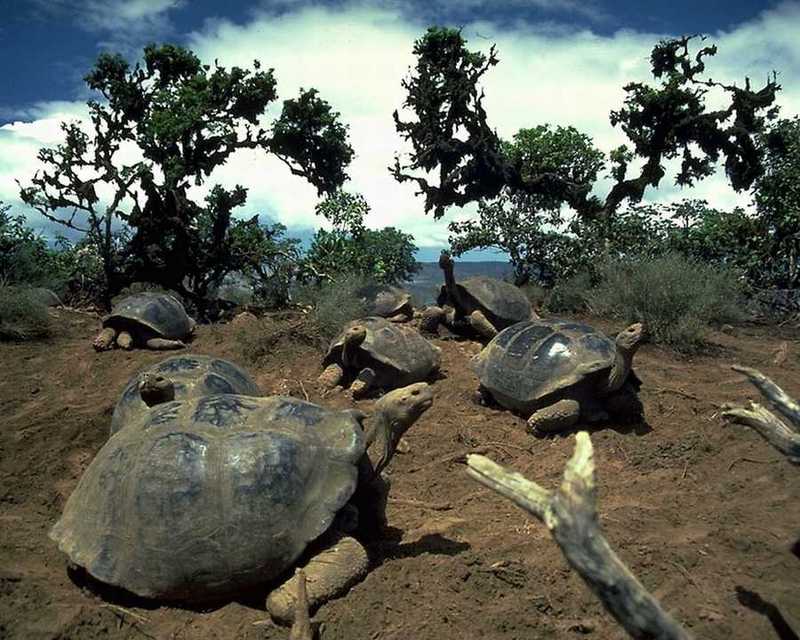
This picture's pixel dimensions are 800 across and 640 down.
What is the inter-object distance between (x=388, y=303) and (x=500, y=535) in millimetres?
7797

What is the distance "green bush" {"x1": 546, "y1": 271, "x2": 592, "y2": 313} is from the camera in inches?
516

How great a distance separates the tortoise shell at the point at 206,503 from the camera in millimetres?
3383

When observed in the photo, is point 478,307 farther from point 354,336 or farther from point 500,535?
point 500,535

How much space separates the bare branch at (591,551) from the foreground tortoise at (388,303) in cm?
918

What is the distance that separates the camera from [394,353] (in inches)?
314

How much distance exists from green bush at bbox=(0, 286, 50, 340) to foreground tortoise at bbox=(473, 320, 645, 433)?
9134mm

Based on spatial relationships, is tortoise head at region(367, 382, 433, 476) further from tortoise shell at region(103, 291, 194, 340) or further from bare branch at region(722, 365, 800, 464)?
tortoise shell at region(103, 291, 194, 340)

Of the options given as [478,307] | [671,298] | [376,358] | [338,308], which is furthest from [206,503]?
[671,298]

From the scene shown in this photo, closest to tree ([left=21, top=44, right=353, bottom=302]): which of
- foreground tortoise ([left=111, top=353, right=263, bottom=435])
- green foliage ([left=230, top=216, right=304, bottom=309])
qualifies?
green foliage ([left=230, top=216, right=304, bottom=309])

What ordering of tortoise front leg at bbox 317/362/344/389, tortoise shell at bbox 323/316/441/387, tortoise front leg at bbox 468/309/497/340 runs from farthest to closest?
tortoise front leg at bbox 468/309/497/340, tortoise front leg at bbox 317/362/344/389, tortoise shell at bbox 323/316/441/387

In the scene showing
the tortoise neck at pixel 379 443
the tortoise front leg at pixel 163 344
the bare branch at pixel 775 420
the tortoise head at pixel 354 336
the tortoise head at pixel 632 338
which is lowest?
the tortoise front leg at pixel 163 344

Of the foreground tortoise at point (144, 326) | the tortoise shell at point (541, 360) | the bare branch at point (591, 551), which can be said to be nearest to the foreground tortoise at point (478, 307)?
the tortoise shell at point (541, 360)

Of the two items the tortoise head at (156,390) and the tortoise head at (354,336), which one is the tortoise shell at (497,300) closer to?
the tortoise head at (354,336)

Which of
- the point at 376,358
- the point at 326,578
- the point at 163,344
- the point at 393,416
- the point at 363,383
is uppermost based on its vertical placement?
Answer: the point at 393,416
